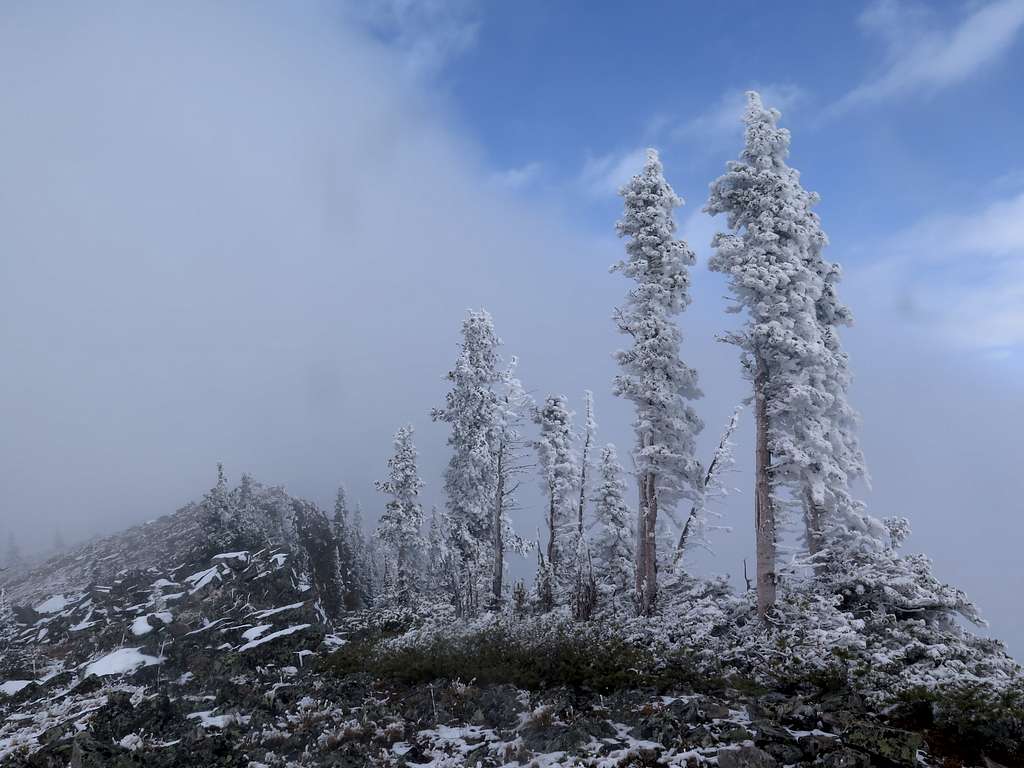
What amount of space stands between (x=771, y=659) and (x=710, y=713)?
3729mm

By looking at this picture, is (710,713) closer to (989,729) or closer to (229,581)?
(989,729)

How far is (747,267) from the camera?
1691cm

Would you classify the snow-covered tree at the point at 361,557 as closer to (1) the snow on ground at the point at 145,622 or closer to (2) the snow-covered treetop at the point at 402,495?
(2) the snow-covered treetop at the point at 402,495

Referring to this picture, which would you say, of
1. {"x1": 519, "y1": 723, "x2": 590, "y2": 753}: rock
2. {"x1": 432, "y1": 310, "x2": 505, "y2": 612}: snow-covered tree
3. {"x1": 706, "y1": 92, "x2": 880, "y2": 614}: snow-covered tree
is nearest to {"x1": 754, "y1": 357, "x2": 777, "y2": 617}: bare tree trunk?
{"x1": 706, "y1": 92, "x2": 880, "y2": 614}: snow-covered tree

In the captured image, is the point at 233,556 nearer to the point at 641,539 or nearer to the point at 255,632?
the point at 255,632

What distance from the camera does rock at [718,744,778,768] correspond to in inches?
306

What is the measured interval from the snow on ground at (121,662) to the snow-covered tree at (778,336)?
2177 centimetres

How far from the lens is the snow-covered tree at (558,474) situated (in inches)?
1164

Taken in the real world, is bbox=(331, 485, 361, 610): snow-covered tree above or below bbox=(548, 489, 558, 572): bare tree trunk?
below

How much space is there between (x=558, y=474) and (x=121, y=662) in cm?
2020

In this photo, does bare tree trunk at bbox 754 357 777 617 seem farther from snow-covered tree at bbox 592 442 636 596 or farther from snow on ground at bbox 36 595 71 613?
snow on ground at bbox 36 595 71 613

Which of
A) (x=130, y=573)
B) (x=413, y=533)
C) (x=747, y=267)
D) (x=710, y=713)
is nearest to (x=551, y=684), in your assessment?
(x=710, y=713)

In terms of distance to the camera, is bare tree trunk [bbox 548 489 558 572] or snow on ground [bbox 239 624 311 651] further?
bare tree trunk [bbox 548 489 558 572]

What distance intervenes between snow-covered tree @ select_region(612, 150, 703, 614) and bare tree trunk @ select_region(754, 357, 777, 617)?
149 inches
